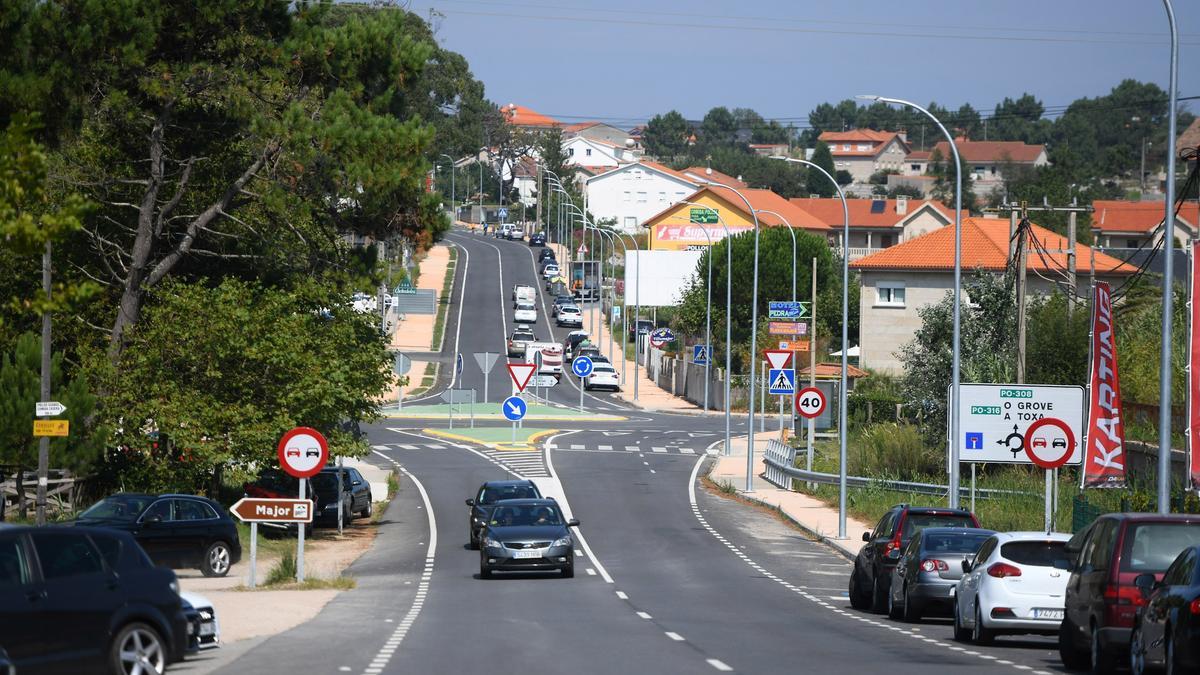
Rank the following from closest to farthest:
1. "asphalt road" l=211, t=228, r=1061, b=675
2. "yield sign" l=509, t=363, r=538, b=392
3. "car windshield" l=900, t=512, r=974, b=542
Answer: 1. "asphalt road" l=211, t=228, r=1061, b=675
2. "car windshield" l=900, t=512, r=974, b=542
3. "yield sign" l=509, t=363, r=538, b=392

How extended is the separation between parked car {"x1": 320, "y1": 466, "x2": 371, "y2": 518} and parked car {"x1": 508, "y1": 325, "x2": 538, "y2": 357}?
48181 millimetres

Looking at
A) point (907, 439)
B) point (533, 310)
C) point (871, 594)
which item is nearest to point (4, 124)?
point (871, 594)

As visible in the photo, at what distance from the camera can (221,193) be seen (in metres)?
36.6

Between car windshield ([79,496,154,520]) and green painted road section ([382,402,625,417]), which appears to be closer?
car windshield ([79,496,154,520])

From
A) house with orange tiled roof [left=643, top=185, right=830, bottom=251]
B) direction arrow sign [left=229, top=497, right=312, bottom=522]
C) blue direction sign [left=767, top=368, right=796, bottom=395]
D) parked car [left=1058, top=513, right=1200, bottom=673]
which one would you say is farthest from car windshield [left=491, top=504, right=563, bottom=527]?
house with orange tiled roof [left=643, top=185, right=830, bottom=251]

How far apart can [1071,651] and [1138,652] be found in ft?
7.95

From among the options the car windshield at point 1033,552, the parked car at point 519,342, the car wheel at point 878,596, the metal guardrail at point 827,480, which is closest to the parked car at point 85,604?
the car windshield at point 1033,552

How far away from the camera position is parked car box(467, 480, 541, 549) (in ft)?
110

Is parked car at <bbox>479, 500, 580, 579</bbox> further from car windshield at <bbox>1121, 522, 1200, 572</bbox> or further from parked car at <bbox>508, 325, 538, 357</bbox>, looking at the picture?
parked car at <bbox>508, 325, 538, 357</bbox>

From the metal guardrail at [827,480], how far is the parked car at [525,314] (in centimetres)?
5614

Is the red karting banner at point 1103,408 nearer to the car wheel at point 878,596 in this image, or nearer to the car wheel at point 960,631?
the car wheel at point 878,596

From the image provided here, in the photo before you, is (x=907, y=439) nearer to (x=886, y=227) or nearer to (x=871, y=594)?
(x=871, y=594)

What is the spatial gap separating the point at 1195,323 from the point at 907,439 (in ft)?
75.1

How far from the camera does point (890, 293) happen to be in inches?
3228
